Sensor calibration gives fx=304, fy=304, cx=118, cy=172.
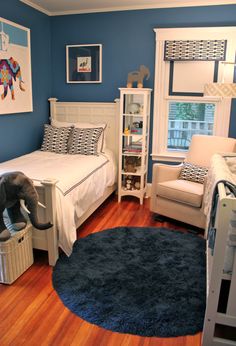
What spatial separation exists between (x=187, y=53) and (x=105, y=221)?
2347mm

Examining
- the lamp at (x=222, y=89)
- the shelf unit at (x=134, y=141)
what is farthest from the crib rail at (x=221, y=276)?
the shelf unit at (x=134, y=141)

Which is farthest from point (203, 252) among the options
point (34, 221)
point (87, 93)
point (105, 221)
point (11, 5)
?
point (11, 5)

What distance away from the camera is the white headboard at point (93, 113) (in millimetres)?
4301

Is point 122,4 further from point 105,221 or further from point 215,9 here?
point 105,221

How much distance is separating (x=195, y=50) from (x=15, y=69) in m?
2.24

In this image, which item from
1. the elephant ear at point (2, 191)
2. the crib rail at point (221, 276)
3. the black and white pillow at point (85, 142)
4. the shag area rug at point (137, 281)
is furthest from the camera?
the black and white pillow at point (85, 142)

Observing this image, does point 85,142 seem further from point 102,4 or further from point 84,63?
point 102,4

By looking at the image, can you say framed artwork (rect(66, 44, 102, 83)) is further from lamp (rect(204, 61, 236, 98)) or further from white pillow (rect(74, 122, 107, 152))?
lamp (rect(204, 61, 236, 98))

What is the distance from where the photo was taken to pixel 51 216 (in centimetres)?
246

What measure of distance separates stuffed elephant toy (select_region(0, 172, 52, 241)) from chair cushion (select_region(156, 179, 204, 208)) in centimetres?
147

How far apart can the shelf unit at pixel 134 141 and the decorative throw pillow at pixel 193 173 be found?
65 centimetres

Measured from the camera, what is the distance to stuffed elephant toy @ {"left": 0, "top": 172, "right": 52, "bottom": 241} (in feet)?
7.24

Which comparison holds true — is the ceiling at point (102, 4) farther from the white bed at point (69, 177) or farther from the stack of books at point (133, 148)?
the stack of books at point (133, 148)

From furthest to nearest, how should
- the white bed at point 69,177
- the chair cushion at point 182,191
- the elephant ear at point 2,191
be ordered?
the chair cushion at point 182,191
the white bed at point 69,177
the elephant ear at point 2,191
